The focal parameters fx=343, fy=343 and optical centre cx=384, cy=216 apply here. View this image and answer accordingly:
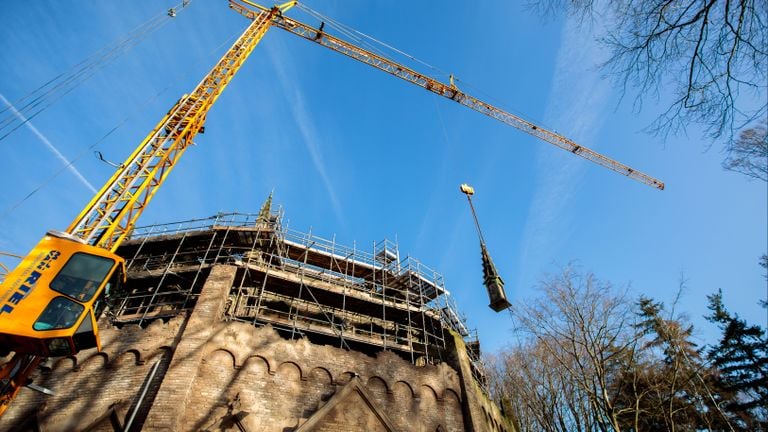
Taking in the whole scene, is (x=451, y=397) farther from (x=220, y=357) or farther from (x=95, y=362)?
(x=95, y=362)

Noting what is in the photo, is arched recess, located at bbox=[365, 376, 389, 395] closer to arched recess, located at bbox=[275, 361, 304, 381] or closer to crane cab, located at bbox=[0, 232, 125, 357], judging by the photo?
arched recess, located at bbox=[275, 361, 304, 381]

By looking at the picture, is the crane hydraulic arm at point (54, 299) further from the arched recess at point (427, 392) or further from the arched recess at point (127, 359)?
the arched recess at point (427, 392)

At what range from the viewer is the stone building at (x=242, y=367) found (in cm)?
1036

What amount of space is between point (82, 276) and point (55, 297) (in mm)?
746

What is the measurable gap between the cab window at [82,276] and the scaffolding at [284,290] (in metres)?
5.34

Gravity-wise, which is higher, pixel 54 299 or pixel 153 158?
pixel 153 158

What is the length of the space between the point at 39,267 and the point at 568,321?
1801 cm

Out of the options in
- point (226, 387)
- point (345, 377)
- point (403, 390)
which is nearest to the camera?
point (226, 387)

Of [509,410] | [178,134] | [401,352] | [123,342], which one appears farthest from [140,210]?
[509,410]

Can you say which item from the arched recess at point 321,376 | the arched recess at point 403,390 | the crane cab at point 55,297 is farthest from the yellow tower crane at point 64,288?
the arched recess at point 403,390

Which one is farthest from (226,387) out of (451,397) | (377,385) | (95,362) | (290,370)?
(451,397)

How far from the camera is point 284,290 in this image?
16609 millimetres

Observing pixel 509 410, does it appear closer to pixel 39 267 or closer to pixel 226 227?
pixel 226 227

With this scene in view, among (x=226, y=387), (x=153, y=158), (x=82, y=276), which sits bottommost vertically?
(x=226, y=387)
